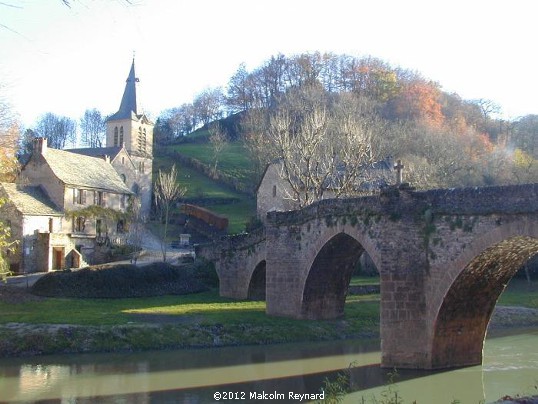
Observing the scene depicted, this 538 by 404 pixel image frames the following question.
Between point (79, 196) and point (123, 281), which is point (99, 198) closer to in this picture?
point (79, 196)

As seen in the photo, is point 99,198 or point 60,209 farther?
point 99,198

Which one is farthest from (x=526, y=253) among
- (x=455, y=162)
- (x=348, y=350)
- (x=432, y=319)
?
(x=455, y=162)

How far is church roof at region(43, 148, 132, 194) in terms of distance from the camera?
4297 centimetres

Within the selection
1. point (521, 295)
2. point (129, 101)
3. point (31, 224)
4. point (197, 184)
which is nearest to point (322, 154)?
point (521, 295)

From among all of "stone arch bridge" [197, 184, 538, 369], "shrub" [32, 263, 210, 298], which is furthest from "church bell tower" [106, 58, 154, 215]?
"stone arch bridge" [197, 184, 538, 369]

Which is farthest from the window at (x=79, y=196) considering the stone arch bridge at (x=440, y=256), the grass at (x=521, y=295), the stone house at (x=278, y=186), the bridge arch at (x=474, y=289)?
the bridge arch at (x=474, y=289)

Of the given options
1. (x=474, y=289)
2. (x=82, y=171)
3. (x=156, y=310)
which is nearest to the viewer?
(x=474, y=289)

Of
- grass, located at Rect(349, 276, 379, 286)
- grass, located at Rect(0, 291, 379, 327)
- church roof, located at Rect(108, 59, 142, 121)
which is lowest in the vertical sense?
grass, located at Rect(0, 291, 379, 327)

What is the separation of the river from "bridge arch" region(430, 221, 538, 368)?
697 mm

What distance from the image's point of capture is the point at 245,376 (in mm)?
18109

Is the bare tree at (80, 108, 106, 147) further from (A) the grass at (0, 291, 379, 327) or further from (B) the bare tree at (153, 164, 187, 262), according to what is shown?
(A) the grass at (0, 291, 379, 327)

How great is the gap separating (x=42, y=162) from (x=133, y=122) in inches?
928

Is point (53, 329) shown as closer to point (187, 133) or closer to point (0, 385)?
point (0, 385)

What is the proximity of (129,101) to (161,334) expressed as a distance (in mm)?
47503
